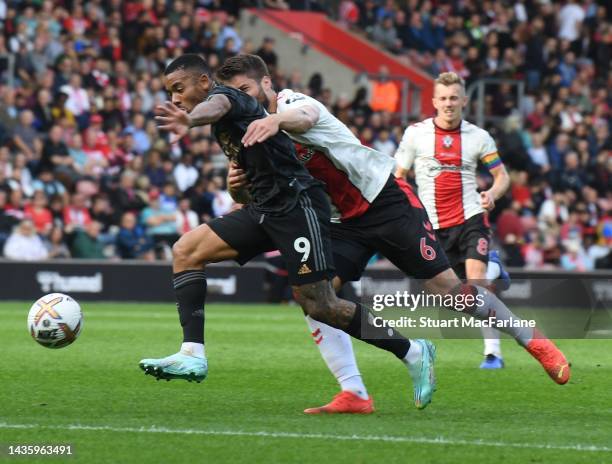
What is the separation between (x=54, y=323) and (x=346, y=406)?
6.70 ft

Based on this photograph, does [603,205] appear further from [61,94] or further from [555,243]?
[61,94]

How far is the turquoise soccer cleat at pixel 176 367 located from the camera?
7102mm

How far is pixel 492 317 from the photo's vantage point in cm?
884

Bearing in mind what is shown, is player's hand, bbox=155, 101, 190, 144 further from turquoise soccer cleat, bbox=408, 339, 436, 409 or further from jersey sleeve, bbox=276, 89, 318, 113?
turquoise soccer cleat, bbox=408, 339, 436, 409

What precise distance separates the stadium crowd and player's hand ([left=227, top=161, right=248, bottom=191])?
1174cm

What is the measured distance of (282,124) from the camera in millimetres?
7098

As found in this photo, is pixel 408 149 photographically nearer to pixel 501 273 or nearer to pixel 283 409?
pixel 501 273

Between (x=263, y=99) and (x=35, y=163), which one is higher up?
(x=263, y=99)

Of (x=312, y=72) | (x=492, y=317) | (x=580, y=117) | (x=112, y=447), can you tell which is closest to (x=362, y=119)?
(x=312, y=72)

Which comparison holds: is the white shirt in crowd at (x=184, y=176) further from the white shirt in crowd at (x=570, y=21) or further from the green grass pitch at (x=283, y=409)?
the white shirt in crowd at (x=570, y=21)

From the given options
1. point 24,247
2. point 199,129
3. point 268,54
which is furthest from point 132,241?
point 268,54

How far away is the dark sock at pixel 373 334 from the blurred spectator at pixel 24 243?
472 inches

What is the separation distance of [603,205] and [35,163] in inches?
423

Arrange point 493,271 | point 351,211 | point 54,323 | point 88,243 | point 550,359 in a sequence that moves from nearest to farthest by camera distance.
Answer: point 351,211
point 550,359
point 54,323
point 493,271
point 88,243
